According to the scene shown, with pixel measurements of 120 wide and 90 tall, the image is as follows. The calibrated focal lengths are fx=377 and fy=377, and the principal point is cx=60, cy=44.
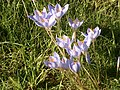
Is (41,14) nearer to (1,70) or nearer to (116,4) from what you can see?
(1,70)

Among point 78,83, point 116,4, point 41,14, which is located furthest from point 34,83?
point 116,4

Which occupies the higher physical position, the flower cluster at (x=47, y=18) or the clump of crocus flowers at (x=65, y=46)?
the flower cluster at (x=47, y=18)

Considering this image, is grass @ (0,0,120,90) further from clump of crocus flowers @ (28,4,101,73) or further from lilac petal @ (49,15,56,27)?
lilac petal @ (49,15,56,27)

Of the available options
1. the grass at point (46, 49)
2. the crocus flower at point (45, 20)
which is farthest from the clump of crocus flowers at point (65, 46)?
the grass at point (46, 49)

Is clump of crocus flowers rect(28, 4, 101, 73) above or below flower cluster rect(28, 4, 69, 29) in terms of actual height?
below

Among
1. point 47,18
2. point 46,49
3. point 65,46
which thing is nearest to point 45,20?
point 47,18

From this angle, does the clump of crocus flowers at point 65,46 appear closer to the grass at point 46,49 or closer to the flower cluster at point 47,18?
the flower cluster at point 47,18

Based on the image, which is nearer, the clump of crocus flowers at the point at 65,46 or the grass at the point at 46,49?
the clump of crocus flowers at the point at 65,46

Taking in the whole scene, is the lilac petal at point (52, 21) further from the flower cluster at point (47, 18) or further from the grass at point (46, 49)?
the grass at point (46, 49)

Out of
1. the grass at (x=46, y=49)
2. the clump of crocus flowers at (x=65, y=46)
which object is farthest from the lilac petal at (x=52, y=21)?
the grass at (x=46, y=49)

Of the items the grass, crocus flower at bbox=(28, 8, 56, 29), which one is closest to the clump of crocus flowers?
crocus flower at bbox=(28, 8, 56, 29)
